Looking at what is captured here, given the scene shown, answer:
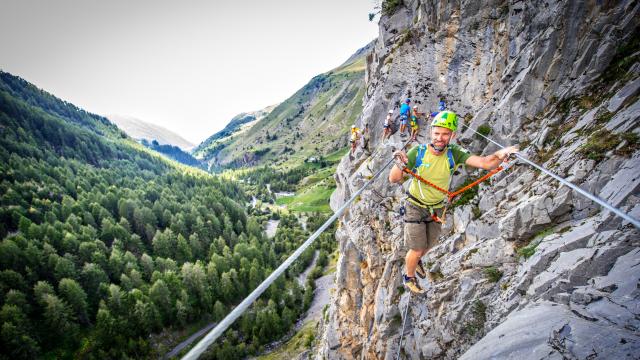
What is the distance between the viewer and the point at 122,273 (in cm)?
8338

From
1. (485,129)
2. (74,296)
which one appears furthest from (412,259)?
(74,296)

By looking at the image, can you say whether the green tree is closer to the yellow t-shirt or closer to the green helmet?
the yellow t-shirt

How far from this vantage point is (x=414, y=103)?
25719 millimetres

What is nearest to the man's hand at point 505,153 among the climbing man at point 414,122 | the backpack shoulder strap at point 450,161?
the backpack shoulder strap at point 450,161

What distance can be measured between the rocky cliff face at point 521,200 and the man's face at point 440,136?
175 inches

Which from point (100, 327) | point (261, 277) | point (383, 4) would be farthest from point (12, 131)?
point (383, 4)

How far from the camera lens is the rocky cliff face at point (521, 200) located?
6.44 m

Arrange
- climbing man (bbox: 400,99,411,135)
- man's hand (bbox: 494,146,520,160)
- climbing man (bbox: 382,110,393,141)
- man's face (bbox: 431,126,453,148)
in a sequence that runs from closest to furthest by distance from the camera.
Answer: man's hand (bbox: 494,146,520,160) < man's face (bbox: 431,126,453,148) < climbing man (bbox: 400,99,411,135) < climbing man (bbox: 382,110,393,141)

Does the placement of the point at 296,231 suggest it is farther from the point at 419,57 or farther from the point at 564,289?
the point at 564,289

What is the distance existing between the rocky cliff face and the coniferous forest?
5748 cm

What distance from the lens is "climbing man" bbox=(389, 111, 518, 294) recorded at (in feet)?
23.3

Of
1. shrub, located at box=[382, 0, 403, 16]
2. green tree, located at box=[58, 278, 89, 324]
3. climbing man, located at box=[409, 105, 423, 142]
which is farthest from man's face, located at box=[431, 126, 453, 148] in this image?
green tree, located at box=[58, 278, 89, 324]

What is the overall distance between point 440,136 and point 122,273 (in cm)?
10074

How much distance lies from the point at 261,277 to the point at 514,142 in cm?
7705
